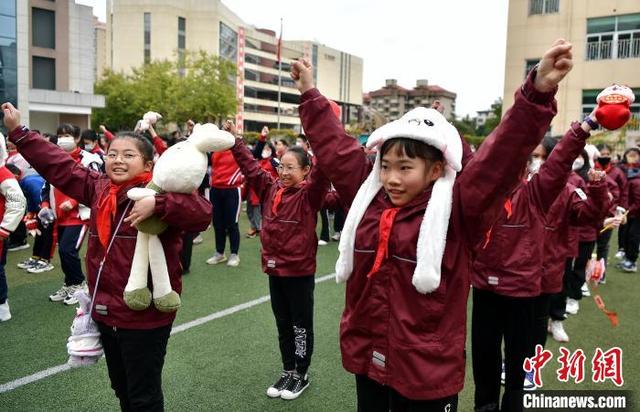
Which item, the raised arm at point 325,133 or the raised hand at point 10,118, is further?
the raised hand at point 10,118

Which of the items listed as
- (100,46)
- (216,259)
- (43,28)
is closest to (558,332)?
(216,259)

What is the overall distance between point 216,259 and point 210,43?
69618 mm

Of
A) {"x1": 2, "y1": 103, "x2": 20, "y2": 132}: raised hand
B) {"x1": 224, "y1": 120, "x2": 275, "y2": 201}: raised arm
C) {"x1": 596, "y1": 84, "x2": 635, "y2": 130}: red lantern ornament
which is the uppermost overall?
{"x1": 596, "y1": 84, "x2": 635, "y2": 130}: red lantern ornament

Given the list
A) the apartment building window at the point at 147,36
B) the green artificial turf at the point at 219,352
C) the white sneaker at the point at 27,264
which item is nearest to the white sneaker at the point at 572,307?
the green artificial turf at the point at 219,352

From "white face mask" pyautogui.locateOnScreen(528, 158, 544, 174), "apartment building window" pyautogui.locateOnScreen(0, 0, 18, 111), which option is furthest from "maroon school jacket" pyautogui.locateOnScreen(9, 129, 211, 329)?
"apartment building window" pyautogui.locateOnScreen(0, 0, 18, 111)

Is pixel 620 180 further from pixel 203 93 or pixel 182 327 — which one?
pixel 203 93

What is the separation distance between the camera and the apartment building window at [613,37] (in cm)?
2375

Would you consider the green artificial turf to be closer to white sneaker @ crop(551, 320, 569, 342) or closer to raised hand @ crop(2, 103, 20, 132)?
white sneaker @ crop(551, 320, 569, 342)

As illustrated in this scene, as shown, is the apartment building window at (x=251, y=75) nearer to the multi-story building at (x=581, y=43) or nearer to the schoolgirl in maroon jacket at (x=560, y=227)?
the multi-story building at (x=581, y=43)

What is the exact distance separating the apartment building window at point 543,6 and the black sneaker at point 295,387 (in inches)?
1073

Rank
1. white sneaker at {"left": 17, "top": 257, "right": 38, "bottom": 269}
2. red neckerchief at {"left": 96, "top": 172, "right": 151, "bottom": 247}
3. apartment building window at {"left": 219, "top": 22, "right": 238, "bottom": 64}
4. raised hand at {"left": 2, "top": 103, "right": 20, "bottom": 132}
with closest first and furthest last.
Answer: red neckerchief at {"left": 96, "top": 172, "right": 151, "bottom": 247}
raised hand at {"left": 2, "top": 103, "right": 20, "bottom": 132}
white sneaker at {"left": 17, "top": 257, "right": 38, "bottom": 269}
apartment building window at {"left": 219, "top": 22, "right": 238, "bottom": 64}

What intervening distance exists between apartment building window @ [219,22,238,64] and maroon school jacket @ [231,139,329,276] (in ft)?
247

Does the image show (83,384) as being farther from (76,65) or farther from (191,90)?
(191,90)

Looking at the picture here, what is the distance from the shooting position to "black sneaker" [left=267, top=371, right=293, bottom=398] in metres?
3.83
